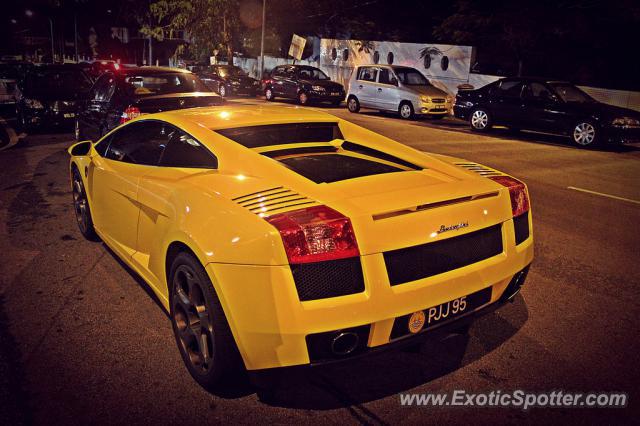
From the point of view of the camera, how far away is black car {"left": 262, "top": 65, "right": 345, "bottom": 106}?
21781mm

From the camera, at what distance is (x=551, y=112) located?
45.0 ft

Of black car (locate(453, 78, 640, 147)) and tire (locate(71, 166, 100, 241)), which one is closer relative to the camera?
tire (locate(71, 166, 100, 241))

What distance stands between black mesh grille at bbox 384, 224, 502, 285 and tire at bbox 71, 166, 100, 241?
11.4 feet


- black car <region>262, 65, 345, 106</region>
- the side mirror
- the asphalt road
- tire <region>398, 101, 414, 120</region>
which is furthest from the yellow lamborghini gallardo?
black car <region>262, 65, 345, 106</region>

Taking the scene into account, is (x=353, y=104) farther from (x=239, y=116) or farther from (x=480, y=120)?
(x=239, y=116)

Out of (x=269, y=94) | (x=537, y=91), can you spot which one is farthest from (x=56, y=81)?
(x=537, y=91)

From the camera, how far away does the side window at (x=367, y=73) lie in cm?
1930

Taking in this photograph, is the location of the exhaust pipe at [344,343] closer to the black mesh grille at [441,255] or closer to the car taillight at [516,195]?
the black mesh grille at [441,255]

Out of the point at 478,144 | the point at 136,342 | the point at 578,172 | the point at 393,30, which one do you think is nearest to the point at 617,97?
the point at 478,144

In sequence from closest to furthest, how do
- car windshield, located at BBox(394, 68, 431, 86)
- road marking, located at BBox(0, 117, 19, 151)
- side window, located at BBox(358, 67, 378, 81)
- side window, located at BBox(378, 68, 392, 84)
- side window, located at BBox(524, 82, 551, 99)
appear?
1. road marking, located at BBox(0, 117, 19, 151)
2. side window, located at BBox(524, 82, 551, 99)
3. car windshield, located at BBox(394, 68, 431, 86)
4. side window, located at BBox(378, 68, 392, 84)
5. side window, located at BBox(358, 67, 378, 81)

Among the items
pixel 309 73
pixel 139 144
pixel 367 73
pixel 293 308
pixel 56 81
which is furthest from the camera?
pixel 309 73

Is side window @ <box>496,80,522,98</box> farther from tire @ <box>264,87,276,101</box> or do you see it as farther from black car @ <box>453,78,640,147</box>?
tire @ <box>264,87,276,101</box>

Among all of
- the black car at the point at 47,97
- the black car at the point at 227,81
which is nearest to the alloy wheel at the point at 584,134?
the black car at the point at 47,97

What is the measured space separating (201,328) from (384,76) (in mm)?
17343
